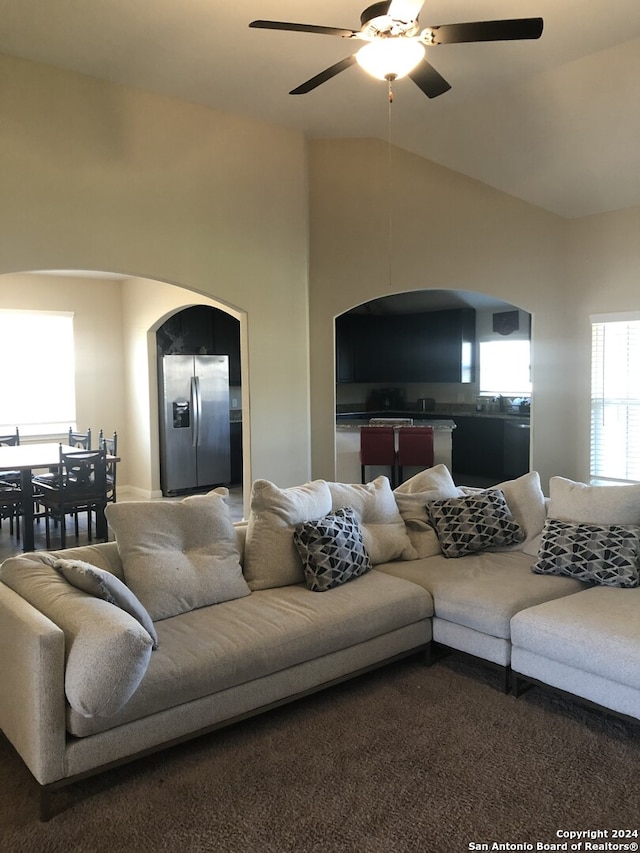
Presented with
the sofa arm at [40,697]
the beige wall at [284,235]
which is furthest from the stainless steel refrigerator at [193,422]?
the sofa arm at [40,697]

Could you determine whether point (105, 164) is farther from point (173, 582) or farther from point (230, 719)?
point (230, 719)

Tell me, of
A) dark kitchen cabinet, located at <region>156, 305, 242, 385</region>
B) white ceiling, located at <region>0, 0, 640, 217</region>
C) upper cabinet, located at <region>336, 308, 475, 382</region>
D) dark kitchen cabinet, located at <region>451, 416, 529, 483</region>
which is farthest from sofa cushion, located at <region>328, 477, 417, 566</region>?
upper cabinet, located at <region>336, 308, 475, 382</region>

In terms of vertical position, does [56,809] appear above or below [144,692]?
below

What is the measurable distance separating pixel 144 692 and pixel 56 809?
476mm

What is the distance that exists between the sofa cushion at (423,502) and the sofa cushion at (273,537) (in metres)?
0.73

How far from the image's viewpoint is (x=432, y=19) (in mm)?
4090

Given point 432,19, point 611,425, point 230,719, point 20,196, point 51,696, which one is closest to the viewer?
point 51,696

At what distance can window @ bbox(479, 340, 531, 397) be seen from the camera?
9.20 m

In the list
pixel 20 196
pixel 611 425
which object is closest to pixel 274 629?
pixel 20 196

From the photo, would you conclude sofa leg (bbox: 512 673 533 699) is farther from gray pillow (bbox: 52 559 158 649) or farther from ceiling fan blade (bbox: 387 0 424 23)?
ceiling fan blade (bbox: 387 0 424 23)

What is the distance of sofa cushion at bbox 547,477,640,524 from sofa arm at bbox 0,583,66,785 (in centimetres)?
281

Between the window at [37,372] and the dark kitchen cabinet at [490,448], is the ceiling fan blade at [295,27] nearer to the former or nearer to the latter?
the window at [37,372]

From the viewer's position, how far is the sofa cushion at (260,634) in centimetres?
262

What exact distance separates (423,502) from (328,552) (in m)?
0.98
